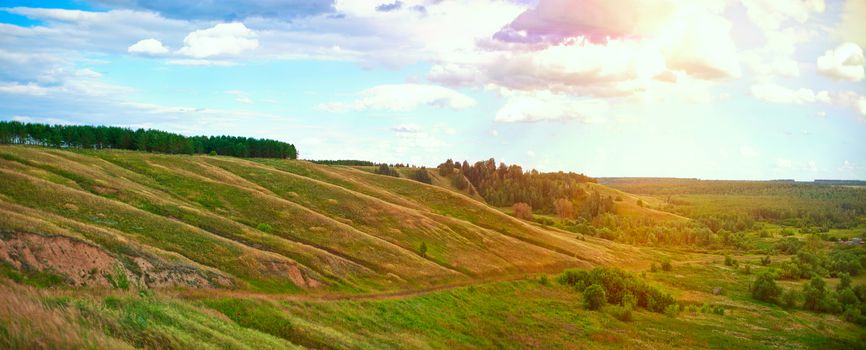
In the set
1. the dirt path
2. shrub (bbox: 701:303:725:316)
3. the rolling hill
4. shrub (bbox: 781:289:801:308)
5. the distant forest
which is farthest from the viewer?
the distant forest

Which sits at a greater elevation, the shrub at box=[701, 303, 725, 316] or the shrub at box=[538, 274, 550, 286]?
the shrub at box=[538, 274, 550, 286]

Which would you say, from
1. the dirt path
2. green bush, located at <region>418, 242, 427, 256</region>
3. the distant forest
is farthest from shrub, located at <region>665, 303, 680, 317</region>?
the distant forest

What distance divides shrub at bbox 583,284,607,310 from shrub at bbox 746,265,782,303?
40954 mm

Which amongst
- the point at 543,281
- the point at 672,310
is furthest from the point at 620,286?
the point at 543,281

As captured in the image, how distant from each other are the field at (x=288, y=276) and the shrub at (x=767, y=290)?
2.48 m

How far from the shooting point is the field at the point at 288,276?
27222mm

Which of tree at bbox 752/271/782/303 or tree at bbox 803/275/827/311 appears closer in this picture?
tree at bbox 803/275/827/311

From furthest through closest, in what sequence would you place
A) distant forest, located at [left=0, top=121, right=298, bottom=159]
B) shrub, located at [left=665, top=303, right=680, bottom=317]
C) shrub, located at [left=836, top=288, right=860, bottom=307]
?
distant forest, located at [left=0, top=121, right=298, bottom=159] < shrub, located at [left=836, top=288, right=860, bottom=307] < shrub, located at [left=665, top=303, right=680, bottom=317]

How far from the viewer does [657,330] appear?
68562mm

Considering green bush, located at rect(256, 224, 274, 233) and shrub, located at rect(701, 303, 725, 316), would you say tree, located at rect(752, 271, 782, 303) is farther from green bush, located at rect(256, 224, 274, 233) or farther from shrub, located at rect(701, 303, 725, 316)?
green bush, located at rect(256, 224, 274, 233)

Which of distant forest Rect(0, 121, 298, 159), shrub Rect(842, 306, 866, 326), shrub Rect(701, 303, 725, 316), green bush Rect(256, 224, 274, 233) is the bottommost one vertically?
shrub Rect(701, 303, 725, 316)

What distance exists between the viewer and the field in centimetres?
2722

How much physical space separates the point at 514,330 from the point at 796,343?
38172 mm

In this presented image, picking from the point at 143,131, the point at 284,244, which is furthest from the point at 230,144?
the point at 284,244
